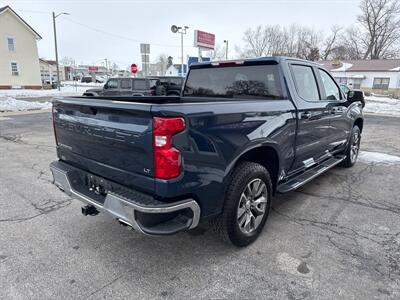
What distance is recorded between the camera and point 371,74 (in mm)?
41500

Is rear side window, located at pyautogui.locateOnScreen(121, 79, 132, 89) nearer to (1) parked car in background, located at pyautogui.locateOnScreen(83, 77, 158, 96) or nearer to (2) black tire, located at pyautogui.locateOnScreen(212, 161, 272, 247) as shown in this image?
(1) parked car in background, located at pyautogui.locateOnScreen(83, 77, 158, 96)

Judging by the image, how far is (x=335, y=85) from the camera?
5098 mm

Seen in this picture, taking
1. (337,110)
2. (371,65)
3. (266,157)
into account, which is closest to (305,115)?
(266,157)

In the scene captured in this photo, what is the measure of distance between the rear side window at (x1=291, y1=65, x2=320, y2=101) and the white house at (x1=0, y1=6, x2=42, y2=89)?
39241mm

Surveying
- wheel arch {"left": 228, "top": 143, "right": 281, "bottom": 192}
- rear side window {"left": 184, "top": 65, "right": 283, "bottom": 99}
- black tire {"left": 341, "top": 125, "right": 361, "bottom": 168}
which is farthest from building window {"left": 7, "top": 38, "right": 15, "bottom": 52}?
wheel arch {"left": 228, "top": 143, "right": 281, "bottom": 192}

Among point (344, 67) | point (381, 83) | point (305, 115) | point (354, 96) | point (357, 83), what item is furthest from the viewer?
point (344, 67)

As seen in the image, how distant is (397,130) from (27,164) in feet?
39.0

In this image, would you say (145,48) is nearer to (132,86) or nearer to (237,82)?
(132,86)

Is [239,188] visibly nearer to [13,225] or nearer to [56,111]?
[56,111]

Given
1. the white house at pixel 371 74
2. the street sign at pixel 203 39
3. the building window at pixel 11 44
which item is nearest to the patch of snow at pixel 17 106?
the street sign at pixel 203 39

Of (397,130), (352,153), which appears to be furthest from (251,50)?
(352,153)

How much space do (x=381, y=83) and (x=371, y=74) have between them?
178 cm

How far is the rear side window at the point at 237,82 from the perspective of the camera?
3631 mm

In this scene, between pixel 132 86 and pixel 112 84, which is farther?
pixel 112 84
